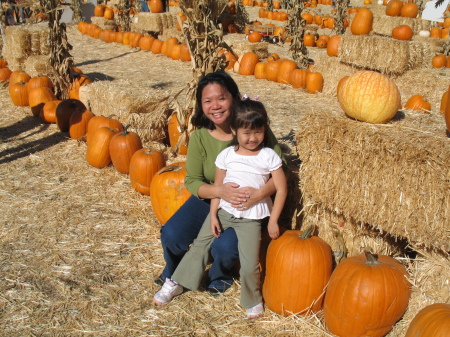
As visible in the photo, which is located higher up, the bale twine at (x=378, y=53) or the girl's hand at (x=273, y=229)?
the bale twine at (x=378, y=53)

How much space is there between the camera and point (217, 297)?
120 inches

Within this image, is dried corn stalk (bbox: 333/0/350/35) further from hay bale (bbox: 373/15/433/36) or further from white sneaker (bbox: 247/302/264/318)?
white sneaker (bbox: 247/302/264/318)

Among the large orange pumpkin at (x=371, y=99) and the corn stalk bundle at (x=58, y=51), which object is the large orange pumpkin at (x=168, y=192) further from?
the corn stalk bundle at (x=58, y=51)

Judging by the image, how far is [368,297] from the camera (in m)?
2.46

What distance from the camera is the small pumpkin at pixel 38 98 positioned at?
7203mm

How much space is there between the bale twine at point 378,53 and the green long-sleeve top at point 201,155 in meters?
6.07

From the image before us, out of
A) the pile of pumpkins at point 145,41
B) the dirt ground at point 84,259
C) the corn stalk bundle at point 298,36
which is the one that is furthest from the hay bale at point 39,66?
the corn stalk bundle at point 298,36

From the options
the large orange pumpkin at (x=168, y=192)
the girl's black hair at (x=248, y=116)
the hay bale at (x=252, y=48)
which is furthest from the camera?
the hay bale at (x=252, y=48)

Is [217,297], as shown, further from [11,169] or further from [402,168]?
[11,169]

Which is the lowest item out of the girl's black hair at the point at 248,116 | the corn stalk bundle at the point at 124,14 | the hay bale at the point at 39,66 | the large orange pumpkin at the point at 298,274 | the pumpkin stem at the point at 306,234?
the large orange pumpkin at the point at 298,274

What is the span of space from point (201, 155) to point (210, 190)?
37 cm

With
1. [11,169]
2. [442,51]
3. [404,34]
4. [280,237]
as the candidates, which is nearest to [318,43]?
[442,51]

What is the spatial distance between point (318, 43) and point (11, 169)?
40.6 feet

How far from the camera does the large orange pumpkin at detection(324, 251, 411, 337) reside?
2.46 m
